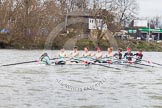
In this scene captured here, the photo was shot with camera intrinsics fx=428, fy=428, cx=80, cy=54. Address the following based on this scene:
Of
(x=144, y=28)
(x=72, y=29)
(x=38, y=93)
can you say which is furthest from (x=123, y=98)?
(x=144, y=28)

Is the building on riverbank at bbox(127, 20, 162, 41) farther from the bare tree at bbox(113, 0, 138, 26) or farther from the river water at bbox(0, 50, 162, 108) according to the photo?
the river water at bbox(0, 50, 162, 108)

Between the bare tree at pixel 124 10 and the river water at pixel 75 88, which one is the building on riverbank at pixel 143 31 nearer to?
the bare tree at pixel 124 10

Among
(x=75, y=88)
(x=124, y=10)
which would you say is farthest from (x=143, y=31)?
(x=75, y=88)

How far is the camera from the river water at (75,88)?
52.6 feet

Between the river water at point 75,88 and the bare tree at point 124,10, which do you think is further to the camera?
the bare tree at point 124,10

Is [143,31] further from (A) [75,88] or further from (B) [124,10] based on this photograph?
(A) [75,88]

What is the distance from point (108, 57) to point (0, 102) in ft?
59.8

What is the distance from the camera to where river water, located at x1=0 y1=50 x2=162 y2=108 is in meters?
16.0

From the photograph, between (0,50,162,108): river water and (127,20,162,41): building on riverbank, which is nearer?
(0,50,162,108): river water

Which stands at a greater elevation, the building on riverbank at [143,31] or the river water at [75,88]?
the building on riverbank at [143,31]

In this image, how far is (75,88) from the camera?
20.0 m

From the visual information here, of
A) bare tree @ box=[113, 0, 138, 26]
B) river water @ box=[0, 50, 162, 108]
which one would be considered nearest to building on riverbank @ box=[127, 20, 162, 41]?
bare tree @ box=[113, 0, 138, 26]

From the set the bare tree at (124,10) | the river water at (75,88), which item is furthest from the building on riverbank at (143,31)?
the river water at (75,88)

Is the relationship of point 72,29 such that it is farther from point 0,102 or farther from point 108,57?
point 0,102
